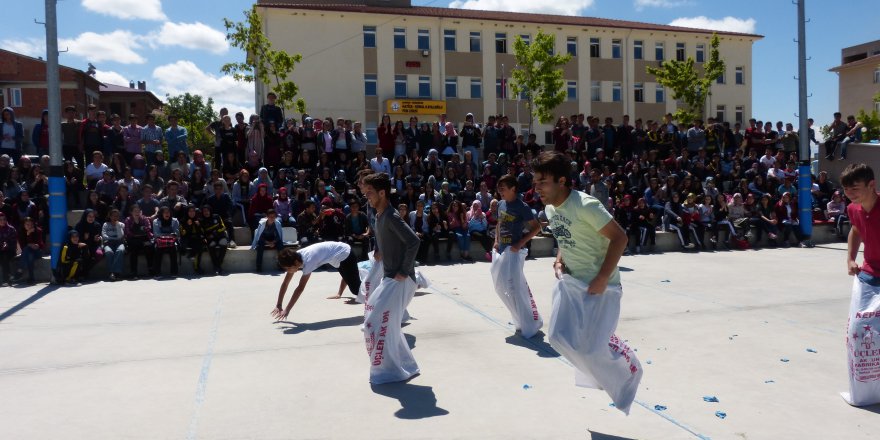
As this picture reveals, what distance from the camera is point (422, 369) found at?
5.94m

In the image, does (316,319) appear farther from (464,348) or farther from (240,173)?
(240,173)

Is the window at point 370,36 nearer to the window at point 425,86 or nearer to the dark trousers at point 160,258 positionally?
the window at point 425,86

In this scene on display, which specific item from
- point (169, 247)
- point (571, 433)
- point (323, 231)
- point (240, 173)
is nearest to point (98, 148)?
point (240, 173)

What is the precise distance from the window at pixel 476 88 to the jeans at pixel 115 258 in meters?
31.1

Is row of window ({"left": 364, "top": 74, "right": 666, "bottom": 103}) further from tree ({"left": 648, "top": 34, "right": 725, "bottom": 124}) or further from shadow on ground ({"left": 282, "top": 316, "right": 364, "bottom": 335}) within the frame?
shadow on ground ({"left": 282, "top": 316, "right": 364, "bottom": 335})

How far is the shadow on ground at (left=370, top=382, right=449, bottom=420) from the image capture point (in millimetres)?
4750

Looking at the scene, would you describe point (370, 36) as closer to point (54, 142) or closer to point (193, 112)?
point (54, 142)

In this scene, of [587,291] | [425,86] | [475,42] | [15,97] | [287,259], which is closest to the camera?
[587,291]

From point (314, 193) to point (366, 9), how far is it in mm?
25388

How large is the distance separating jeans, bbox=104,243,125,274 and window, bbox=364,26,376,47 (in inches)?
1131

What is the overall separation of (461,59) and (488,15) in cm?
431

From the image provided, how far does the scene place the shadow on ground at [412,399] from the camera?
15.6 feet

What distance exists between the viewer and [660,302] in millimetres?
9062

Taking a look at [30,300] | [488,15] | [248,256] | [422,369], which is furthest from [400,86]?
[422,369]
